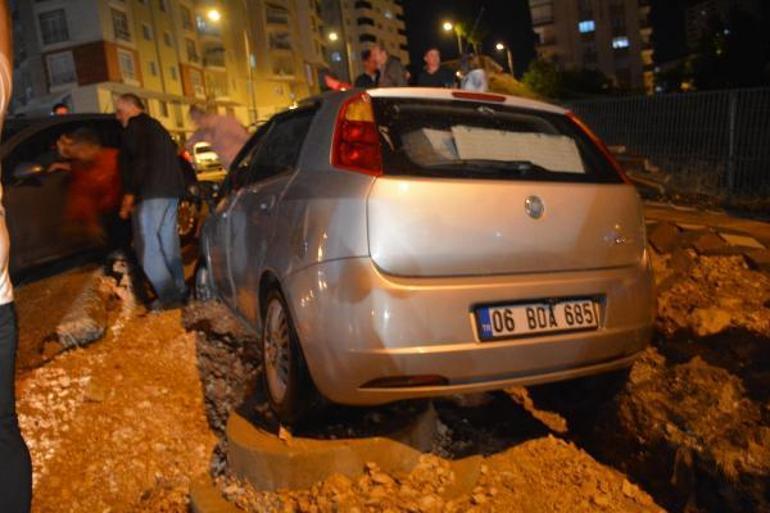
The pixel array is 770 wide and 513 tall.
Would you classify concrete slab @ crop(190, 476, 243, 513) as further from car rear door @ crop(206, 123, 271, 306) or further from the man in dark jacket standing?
the man in dark jacket standing

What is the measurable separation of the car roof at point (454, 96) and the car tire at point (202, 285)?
2.74 metres

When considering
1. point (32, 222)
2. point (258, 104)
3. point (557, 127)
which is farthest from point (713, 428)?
point (258, 104)

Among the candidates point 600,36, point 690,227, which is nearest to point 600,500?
point 690,227

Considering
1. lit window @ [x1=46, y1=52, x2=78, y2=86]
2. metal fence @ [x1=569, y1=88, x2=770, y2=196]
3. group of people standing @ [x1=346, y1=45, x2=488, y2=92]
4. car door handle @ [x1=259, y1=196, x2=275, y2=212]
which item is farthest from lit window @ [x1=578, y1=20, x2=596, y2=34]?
car door handle @ [x1=259, y1=196, x2=275, y2=212]

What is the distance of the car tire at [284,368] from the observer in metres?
3.05

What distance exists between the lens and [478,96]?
11.1 feet

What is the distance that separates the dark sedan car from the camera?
599cm

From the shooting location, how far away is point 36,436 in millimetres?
3914

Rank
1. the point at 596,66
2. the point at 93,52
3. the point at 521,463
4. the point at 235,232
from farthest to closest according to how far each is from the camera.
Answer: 1. the point at 596,66
2. the point at 93,52
3. the point at 235,232
4. the point at 521,463

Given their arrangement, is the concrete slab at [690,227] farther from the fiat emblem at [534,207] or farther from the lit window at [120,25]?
the lit window at [120,25]

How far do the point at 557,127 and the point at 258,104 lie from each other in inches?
2615

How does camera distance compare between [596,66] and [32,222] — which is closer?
[32,222]

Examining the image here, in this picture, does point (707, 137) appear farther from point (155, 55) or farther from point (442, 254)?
point (155, 55)

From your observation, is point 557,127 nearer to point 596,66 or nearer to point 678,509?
point 678,509
